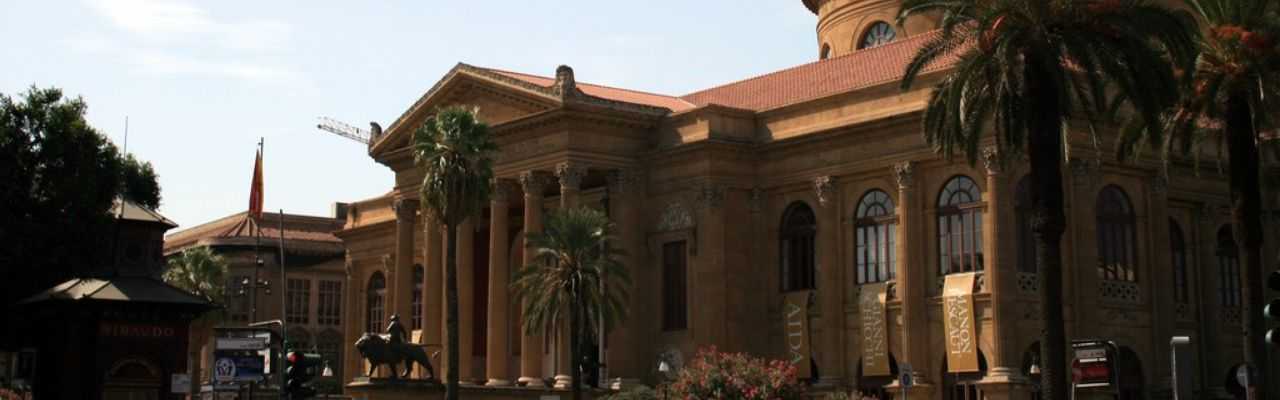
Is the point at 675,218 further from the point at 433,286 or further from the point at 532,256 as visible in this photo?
the point at 433,286

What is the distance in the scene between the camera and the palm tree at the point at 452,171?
53125mm

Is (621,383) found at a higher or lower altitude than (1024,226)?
lower

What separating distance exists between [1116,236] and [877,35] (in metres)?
19.9

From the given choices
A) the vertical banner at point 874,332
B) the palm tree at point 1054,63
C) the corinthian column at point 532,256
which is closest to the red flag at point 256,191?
the corinthian column at point 532,256

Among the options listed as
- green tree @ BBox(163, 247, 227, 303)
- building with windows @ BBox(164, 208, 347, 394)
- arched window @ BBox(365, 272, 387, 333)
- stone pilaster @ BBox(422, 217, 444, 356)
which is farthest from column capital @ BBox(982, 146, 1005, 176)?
building with windows @ BBox(164, 208, 347, 394)

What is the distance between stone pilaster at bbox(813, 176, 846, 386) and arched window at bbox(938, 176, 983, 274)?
407cm

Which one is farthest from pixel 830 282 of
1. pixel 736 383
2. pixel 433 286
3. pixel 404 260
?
pixel 404 260

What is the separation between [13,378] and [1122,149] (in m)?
28.4

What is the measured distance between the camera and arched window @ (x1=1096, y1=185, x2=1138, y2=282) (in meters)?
52.5

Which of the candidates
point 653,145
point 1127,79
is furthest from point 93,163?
point 1127,79

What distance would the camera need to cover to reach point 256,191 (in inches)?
2982

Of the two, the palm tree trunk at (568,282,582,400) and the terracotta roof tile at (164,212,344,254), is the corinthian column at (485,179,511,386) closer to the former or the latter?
the palm tree trunk at (568,282,582,400)

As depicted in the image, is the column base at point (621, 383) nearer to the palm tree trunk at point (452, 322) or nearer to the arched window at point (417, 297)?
the palm tree trunk at point (452, 322)

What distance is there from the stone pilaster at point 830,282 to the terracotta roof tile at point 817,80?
3.50 m
